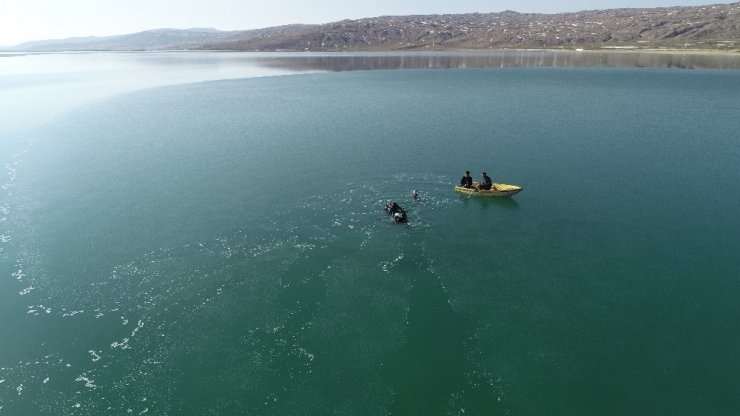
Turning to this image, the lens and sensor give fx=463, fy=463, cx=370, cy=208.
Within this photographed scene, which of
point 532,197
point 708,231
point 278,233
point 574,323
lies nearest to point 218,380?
point 278,233

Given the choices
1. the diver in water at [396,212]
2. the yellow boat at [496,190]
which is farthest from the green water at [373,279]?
the yellow boat at [496,190]

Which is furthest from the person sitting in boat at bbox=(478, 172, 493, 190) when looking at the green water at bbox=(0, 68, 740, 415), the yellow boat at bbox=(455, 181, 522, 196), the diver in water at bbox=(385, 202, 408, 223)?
the diver in water at bbox=(385, 202, 408, 223)

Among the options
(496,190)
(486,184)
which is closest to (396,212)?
(486,184)

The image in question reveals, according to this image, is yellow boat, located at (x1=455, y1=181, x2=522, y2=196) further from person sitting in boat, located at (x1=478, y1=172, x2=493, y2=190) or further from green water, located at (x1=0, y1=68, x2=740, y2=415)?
green water, located at (x1=0, y1=68, x2=740, y2=415)

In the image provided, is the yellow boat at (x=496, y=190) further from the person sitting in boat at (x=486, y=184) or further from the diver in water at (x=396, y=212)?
the diver in water at (x=396, y=212)

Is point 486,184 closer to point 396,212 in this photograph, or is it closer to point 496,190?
point 496,190

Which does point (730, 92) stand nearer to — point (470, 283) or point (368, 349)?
point (470, 283)

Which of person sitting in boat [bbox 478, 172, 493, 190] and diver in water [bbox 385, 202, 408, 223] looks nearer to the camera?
diver in water [bbox 385, 202, 408, 223]

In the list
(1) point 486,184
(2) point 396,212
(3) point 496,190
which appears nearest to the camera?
(2) point 396,212
